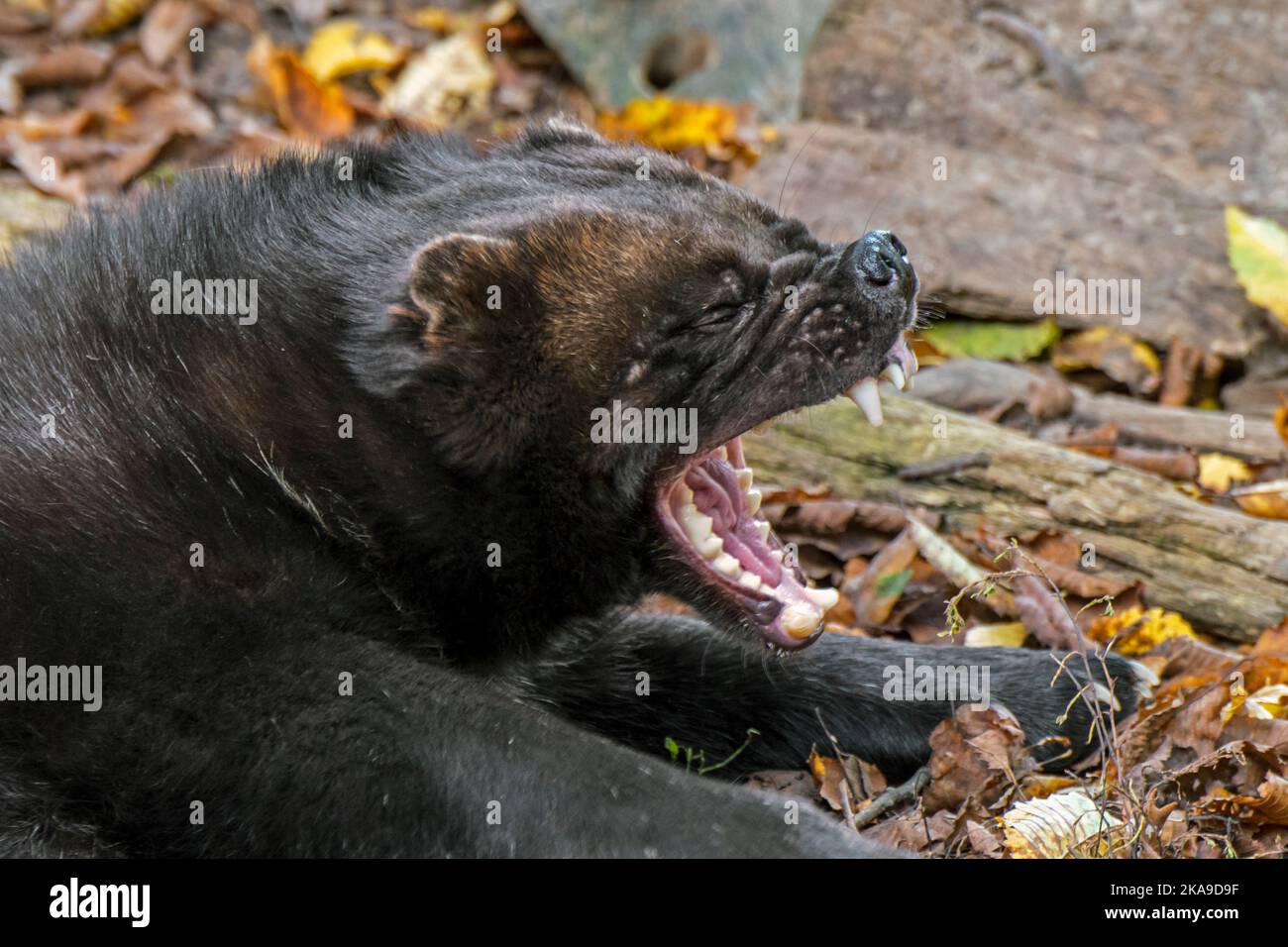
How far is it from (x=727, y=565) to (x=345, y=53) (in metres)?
6.68

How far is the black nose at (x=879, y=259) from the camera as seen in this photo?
4.57 meters

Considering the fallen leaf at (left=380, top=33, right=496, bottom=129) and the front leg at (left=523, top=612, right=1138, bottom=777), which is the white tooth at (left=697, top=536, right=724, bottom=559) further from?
the fallen leaf at (left=380, top=33, right=496, bottom=129)

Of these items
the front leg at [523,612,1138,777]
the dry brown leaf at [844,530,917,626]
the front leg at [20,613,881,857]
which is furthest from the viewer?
the dry brown leaf at [844,530,917,626]

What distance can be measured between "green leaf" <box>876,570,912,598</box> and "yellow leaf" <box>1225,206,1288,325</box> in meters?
2.93

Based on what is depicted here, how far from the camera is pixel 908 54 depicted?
9328 millimetres

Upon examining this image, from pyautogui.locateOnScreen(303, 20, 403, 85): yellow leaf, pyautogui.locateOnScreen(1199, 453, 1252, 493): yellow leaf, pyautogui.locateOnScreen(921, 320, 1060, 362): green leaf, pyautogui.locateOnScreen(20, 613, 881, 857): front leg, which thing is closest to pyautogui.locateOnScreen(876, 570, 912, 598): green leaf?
pyautogui.locateOnScreen(1199, 453, 1252, 493): yellow leaf

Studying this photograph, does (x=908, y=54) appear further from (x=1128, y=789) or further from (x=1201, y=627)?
(x=1128, y=789)

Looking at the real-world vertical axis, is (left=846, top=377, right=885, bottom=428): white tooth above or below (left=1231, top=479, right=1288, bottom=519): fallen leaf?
above

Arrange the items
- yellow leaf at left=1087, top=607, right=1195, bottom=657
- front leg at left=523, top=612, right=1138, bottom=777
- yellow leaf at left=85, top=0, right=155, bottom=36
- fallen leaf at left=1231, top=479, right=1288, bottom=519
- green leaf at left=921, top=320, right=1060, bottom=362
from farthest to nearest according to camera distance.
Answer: yellow leaf at left=85, top=0, right=155, bottom=36 → green leaf at left=921, top=320, right=1060, bottom=362 → fallen leaf at left=1231, top=479, right=1288, bottom=519 → yellow leaf at left=1087, top=607, right=1195, bottom=657 → front leg at left=523, top=612, right=1138, bottom=777
